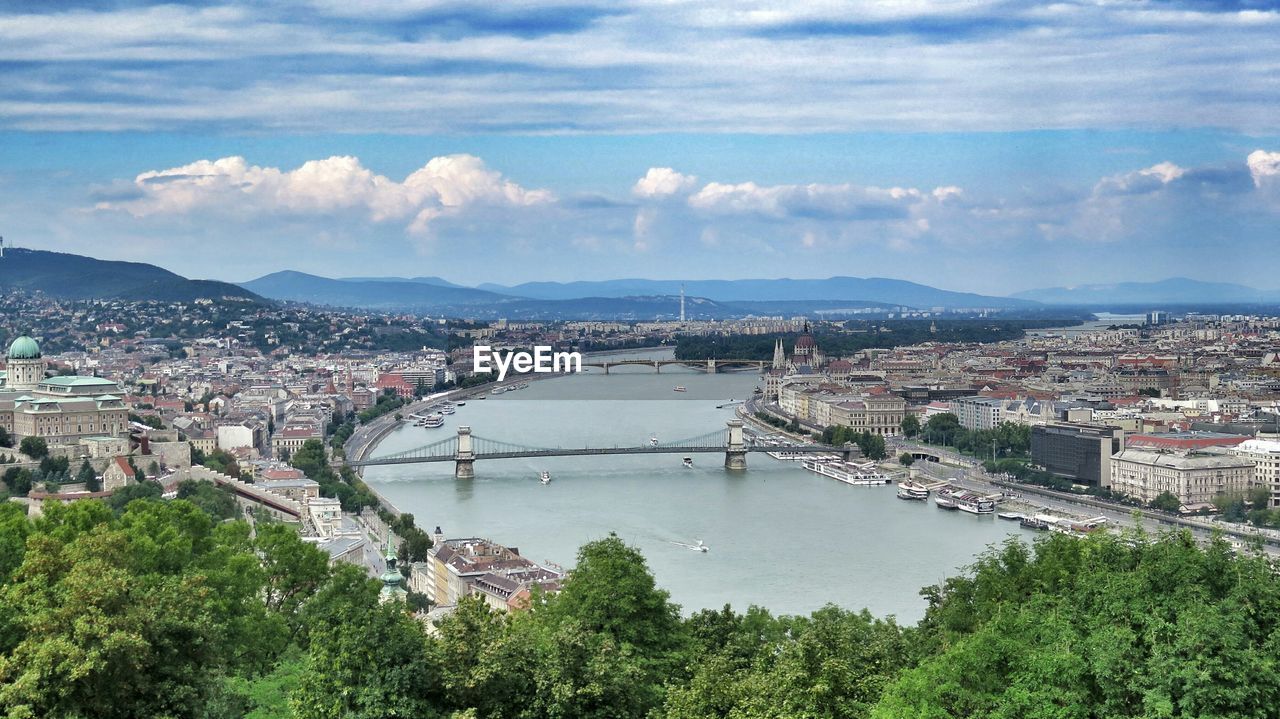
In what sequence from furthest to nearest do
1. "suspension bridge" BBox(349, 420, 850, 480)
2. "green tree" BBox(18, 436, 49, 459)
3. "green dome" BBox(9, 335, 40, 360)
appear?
1. "green dome" BBox(9, 335, 40, 360)
2. "suspension bridge" BBox(349, 420, 850, 480)
3. "green tree" BBox(18, 436, 49, 459)

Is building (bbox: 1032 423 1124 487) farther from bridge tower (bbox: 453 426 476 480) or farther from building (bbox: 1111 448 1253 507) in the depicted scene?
bridge tower (bbox: 453 426 476 480)

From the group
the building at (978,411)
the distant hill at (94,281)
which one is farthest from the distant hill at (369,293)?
the building at (978,411)

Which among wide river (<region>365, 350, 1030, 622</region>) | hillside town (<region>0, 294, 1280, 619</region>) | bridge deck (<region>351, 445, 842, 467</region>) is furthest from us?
bridge deck (<region>351, 445, 842, 467</region>)

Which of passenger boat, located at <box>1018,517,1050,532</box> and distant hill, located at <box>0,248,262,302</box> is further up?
distant hill, located at <box>0,248,262,302</box>

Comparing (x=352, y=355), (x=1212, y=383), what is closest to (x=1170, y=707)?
(x=1212, y=383)

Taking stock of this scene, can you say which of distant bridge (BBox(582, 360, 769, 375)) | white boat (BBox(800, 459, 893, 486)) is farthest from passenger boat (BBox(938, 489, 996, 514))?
distant bridge (BBox(582, 360, 769, 375))

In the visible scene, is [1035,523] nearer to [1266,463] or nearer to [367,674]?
[1266,463]

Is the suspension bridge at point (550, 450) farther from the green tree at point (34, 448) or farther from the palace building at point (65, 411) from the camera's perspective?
the green tree at point (34, 448)
